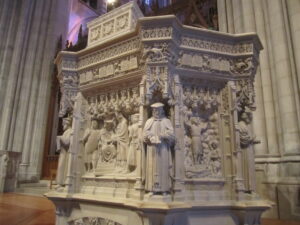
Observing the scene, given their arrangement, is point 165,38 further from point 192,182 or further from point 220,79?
point 192,182

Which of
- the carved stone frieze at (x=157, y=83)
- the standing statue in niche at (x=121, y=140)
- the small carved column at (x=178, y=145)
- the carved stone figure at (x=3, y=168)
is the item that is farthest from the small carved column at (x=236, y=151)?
the carved stone figure at (x=3, y=168)

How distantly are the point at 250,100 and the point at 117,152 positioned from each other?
173 centimetres

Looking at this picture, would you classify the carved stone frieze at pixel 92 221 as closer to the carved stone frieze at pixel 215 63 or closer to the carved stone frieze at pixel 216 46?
the carved stone frieze at pixel 215 63

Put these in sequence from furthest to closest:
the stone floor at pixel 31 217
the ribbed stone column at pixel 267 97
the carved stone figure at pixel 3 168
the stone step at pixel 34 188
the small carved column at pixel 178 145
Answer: the carved stone figure at pixel 3 168, the stone step at pixel 34 188, the ribbed stone column at pixel 267 97, the stone floor at pixel 31 217, the small carved column at pixel 178 145

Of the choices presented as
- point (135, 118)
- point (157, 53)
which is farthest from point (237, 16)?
point (135, 118)

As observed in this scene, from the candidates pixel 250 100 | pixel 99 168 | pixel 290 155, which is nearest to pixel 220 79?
pixel 250 100

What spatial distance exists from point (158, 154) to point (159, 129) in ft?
0.83

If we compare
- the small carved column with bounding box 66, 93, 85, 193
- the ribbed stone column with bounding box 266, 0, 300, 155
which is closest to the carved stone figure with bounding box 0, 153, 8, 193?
the small carved column with bounding box 66, 93, 85, 193

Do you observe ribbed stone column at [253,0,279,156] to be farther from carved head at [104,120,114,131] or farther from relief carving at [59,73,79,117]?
relief carving at [59,73,79,117]

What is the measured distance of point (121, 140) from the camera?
3.12 meters

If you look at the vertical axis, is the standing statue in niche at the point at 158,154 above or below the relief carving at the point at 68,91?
below

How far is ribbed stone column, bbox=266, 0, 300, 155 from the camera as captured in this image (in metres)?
4.71

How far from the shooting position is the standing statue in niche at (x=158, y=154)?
2469 millimetres

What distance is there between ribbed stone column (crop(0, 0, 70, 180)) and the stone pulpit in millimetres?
7240
